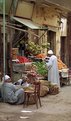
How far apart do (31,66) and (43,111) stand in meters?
4.83

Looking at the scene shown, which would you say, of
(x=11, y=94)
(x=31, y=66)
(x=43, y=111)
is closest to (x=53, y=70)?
(x=31, y=66)

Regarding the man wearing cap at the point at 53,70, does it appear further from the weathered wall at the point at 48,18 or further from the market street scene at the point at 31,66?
the weathered wall at the point at 48,18

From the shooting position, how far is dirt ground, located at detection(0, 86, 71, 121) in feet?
40.5

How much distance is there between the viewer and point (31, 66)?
18.2m

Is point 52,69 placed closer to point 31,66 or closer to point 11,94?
point 31,66

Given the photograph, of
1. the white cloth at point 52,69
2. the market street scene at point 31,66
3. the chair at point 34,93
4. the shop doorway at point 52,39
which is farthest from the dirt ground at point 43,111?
the shop doorway at point 52,39

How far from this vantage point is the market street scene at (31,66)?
13.9 metres

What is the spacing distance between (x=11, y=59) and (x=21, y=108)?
389 centimetres

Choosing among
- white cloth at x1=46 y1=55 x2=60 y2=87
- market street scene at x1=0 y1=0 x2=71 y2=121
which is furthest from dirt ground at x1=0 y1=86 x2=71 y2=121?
white cloth at x1=46 y1=55 x2=60 y2=87

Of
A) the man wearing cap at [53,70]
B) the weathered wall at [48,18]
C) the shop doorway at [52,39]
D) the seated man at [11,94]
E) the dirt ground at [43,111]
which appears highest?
the weathered wall at [48,18]

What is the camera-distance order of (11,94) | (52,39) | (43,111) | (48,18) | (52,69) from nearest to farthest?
(43,111) < (11,94) < (52,69) < (48,18) < (52,39)

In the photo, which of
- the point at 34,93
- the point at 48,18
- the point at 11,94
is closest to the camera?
the point at 34,93

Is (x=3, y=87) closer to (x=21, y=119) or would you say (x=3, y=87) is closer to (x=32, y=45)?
(x=21, y=119)

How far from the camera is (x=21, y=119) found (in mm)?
12141
